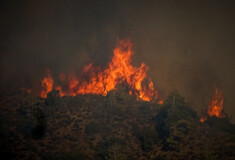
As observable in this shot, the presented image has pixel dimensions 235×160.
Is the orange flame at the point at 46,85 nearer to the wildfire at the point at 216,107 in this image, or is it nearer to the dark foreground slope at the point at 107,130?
the dark foreground slope at the point at 107,130

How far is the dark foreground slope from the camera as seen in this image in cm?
5781

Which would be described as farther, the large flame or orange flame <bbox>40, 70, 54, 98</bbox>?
the large flame

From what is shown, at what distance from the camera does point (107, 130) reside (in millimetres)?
73438

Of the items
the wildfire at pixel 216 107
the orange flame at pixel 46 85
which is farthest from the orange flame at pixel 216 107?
the orange flame at pixel 46 85

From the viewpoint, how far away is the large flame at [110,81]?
9312 cm

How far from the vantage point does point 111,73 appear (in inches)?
3728

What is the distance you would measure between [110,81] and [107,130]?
81.2 ft

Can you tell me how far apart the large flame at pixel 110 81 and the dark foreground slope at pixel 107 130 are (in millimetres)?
3718

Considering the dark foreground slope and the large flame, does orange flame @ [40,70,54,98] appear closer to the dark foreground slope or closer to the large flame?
the large flame

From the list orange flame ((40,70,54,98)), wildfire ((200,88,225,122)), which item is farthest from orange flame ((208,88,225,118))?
orange flame ((40,70,54,98))

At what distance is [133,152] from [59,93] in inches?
1658

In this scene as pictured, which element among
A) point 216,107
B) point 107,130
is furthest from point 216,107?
point 107,130

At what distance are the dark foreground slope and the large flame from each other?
3718 mm

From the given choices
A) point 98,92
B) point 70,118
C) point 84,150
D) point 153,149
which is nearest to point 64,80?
point 98,92
